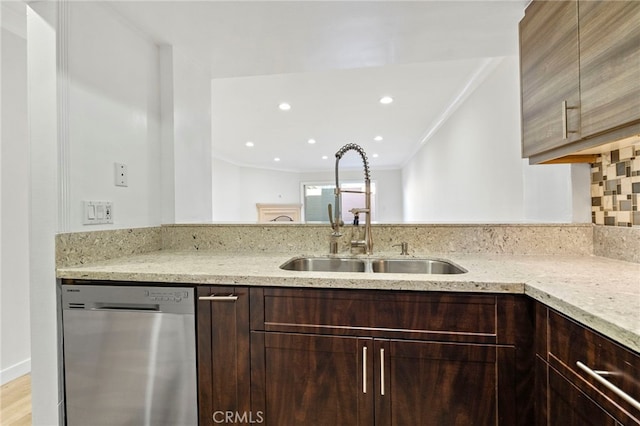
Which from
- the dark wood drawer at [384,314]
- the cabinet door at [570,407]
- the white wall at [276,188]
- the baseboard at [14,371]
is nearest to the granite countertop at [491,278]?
the dark wood drawer at [384,314]

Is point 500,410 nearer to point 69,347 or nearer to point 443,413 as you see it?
point 443,413

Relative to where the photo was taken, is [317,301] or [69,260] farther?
[69,260]

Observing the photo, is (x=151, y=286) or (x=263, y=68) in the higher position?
(x=263, y=68)

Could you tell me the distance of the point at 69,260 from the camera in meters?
1.31

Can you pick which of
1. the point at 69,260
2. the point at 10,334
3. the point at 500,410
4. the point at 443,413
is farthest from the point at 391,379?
the point at 10,334

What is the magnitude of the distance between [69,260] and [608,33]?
6.96ft

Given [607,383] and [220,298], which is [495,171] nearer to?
[607,383]

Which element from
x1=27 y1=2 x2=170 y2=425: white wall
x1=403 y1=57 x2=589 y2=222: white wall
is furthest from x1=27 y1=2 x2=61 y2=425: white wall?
x1=403 y1=57 x2=589 y2=222: white wall

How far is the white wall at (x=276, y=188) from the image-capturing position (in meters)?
7.52

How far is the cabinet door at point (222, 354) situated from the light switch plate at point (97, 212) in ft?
2.26

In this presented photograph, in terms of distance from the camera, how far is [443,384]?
1.02 m

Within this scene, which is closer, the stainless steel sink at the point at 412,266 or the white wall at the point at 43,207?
the white wall at the point at 43,207

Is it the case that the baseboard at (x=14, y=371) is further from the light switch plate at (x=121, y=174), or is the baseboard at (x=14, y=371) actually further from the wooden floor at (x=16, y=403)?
the light switch plate at (x=121, y=174)

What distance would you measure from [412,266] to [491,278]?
1.71 feet
